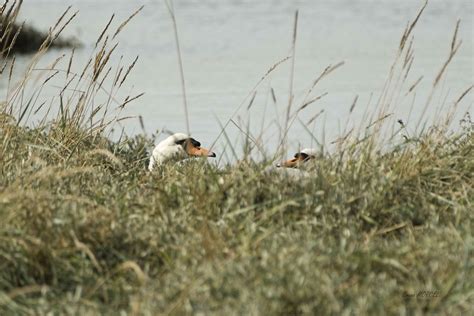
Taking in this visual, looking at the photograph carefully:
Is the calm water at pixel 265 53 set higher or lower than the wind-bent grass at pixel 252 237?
lower

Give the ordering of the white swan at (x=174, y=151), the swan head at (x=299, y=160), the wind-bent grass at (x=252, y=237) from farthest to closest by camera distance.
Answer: the white swan at (x=174, y=151) → the swan head at (x=299, y=160) → the wind-bent grass at (x=252, y=237)

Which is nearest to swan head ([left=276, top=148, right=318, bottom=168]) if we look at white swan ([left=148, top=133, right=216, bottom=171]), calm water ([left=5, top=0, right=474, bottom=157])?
calm water ([left=5, top=0, right=474, bottom=157])

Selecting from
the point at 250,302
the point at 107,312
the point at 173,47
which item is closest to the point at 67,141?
the point at 107,312

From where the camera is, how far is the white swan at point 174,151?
23.0ft

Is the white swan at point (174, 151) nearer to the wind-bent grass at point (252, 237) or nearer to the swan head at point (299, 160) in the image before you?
the swan head at point (299, 160)

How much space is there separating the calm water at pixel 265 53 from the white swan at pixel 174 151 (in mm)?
447

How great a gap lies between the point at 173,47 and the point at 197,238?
18796mm

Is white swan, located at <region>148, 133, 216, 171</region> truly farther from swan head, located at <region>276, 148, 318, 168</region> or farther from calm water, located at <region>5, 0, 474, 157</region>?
swan head, located at <region>276, 148, 318, 168</region>

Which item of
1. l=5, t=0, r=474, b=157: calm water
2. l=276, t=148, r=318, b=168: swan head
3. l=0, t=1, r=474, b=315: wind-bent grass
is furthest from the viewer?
l=5, t=0, r=474, b=157: calm water

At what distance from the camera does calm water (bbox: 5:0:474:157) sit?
11938 millimetres

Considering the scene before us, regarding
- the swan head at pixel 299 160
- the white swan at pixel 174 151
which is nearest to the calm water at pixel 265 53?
the swan head at pixel 299 160

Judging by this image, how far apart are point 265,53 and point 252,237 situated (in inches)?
631

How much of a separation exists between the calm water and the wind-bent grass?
67 cm

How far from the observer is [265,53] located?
2055cm
